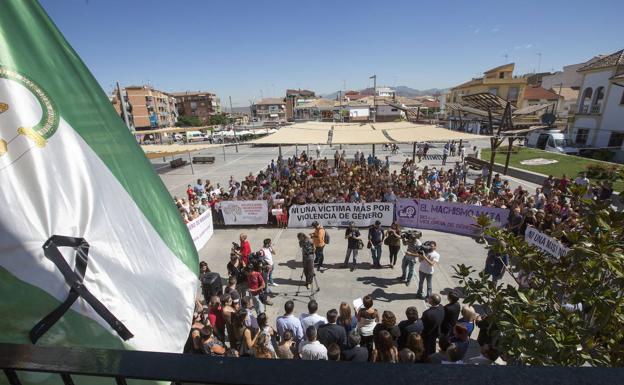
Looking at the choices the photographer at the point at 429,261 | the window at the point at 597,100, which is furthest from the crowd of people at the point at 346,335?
the window at the point at 597,100

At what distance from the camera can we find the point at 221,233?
1248 cm

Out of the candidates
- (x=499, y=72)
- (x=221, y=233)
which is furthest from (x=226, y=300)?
(x=499, y=72)

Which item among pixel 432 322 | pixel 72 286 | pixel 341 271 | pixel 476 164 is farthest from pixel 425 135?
pixel 72 286

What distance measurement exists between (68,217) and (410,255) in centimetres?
740

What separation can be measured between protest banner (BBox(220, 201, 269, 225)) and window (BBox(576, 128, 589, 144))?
3715cm

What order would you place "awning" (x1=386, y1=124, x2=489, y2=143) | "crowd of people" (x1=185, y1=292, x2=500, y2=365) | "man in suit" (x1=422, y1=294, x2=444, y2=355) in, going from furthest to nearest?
1. "awning" (x1=386, y1=124, x2=489, y2=143)
2. "man in suit" (x1=422, y1=294, x2=444, y2=355)
3. "crowd of people" (x1=185, y1=292, x2=500, y2=365)

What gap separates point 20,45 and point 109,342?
173cm

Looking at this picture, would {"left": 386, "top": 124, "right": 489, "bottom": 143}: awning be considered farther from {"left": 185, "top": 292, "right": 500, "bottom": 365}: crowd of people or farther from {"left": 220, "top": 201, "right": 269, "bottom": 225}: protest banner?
{"left": 185, "top": 292, "right": 500, "bottom": 365}: crowd of people

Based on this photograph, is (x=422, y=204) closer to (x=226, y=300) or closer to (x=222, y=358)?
(x=226, y=300)

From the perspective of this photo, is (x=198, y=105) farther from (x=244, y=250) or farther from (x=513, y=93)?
(x=244, y=250)

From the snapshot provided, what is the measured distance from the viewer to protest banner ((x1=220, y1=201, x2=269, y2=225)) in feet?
41.6

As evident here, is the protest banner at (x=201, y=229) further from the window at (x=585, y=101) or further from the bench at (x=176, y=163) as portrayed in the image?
the window at (x=585, y=101)

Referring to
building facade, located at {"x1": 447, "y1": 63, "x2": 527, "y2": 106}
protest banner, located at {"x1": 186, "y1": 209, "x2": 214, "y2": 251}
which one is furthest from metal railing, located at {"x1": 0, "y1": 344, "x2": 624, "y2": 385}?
building facade, located at {"x1": 447, "y1": 63, "x2": 527, "y2": 106}

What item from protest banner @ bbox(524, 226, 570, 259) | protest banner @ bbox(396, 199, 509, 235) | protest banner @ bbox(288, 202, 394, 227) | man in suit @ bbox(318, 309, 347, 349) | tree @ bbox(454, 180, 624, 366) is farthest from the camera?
protest banner @ bbox(288, 202, 394, 227)
